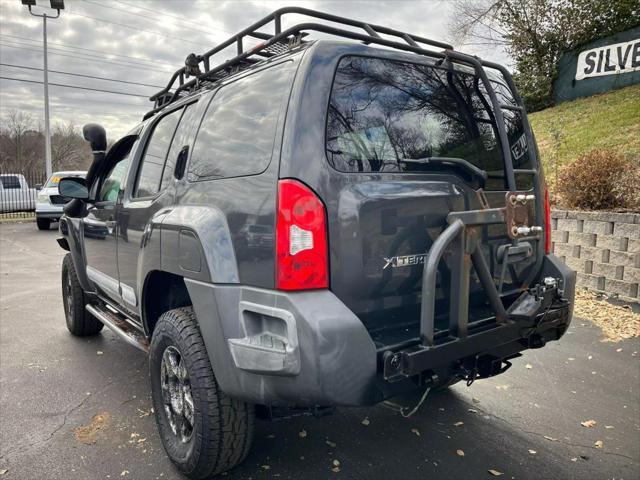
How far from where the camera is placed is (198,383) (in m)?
2.25

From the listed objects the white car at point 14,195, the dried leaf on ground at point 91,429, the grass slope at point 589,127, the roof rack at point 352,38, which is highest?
the grass slope at point 589,127

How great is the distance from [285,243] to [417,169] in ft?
2.55

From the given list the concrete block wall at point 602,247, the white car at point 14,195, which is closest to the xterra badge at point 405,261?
the concrete block wall at point 602,247

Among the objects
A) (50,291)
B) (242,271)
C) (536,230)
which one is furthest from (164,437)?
(50,291)

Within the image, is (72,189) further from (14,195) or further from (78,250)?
(14,195)

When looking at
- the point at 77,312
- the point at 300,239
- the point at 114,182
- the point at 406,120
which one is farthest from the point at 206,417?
the point at 77,312

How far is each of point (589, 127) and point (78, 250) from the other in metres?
11.8

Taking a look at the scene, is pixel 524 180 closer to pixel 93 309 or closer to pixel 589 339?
pixel 589 339

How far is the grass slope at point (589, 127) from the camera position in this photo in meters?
9.73

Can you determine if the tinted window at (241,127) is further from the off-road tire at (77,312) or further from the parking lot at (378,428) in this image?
the off-road tire at (77,312)

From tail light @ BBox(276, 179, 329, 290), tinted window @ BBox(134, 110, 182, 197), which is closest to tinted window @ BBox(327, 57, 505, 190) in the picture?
tail light @ BBox(276, 179, 329, 290)

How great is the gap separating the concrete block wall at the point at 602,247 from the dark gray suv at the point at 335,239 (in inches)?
131

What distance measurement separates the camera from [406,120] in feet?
7.63

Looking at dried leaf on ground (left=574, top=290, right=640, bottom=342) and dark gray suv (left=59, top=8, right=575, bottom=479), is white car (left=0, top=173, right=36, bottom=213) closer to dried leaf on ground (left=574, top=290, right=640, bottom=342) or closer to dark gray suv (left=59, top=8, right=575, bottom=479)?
dark gray suv (left=59, top=8, right=575, bottom=479)
